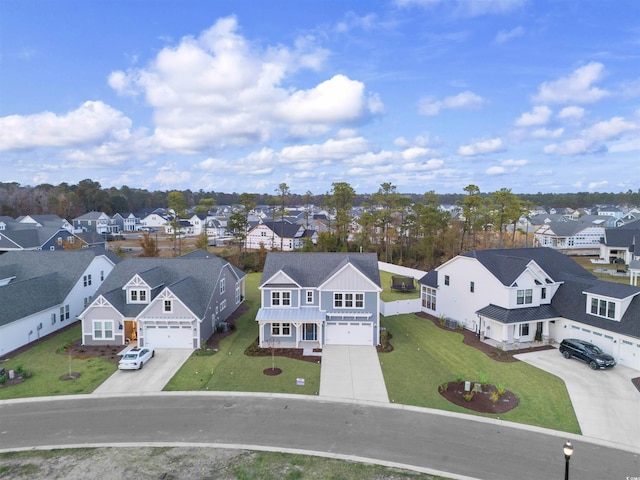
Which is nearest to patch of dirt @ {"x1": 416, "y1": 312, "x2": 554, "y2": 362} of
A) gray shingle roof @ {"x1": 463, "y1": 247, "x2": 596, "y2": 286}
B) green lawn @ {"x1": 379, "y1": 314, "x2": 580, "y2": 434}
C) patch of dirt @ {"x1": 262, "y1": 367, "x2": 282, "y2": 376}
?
green lawn @ {"x1": 379, "y1": 314, "x2": 580, "y2": 434}

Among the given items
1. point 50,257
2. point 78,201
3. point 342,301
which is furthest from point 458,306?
point 78,201

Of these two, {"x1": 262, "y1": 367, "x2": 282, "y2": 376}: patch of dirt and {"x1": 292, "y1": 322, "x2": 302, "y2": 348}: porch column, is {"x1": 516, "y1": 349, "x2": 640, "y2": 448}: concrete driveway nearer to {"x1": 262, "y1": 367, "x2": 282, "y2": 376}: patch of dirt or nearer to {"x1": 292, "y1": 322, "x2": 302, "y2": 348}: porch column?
{"x1": 292, "y1": 322, "x2": 302, "y2": 348}: porch column

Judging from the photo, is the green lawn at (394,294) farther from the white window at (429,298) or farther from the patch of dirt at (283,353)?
the patch of dirt at (283,353)

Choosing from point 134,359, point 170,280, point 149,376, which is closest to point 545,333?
point 149,376

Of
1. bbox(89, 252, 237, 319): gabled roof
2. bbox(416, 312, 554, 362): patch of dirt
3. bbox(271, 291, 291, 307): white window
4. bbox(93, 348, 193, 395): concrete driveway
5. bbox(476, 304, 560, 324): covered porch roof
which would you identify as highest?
bbox(89, 252, 237, 319): gabled roof

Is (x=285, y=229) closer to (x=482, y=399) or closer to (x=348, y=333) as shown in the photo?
(x=348, y=333)

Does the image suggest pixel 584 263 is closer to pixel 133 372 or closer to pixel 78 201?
pixel 133 372
